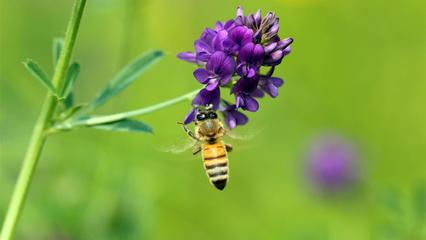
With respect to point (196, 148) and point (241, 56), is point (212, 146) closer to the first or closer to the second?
point (196, 148)

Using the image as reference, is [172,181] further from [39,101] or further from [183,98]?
[183,98]

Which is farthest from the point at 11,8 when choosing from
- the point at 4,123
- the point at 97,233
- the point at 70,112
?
the point at 70,112

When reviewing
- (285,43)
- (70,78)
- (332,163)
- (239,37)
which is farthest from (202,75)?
(332,163)

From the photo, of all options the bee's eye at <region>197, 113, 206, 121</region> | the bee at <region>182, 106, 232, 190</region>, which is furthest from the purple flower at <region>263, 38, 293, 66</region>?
the bee's eye at <region>197, 113, 206, 121</region>

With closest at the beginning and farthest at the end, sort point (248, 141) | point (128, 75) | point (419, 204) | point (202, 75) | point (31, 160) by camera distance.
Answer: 1. point (31, 160)
2. point (202, 75)
3. point (128, 75)
4. point (419, 204)
5. point (248, 141)

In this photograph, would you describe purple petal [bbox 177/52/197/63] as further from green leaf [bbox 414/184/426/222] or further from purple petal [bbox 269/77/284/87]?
green leaf [bbox 414/184/426/222]

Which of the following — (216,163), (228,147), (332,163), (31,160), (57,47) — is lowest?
(31,160)
